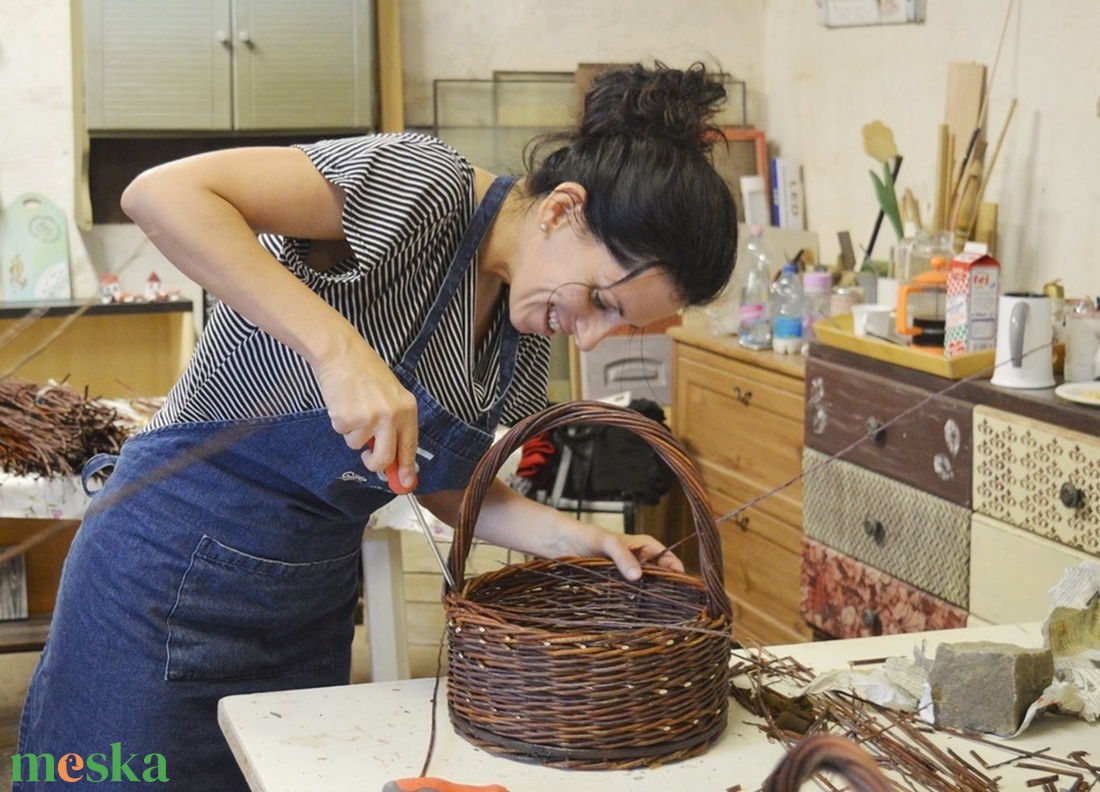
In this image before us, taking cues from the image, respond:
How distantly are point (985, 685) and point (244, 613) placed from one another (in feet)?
2.78

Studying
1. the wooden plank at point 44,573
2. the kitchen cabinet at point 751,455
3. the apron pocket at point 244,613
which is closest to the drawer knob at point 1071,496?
the kitchen cabinet at point 751,455

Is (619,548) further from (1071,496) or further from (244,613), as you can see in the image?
(1071,496)

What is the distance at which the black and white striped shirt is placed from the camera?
57.2 inches

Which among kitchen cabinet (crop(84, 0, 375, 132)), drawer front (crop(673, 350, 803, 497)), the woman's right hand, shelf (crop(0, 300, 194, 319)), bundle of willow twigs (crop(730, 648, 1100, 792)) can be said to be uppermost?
kitchen cabinet (crop(84, 0, 375, 132))

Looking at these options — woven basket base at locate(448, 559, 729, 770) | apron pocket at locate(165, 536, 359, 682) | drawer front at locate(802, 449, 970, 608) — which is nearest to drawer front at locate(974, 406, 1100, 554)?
drawer front at locate(802, 449, 970, 608)

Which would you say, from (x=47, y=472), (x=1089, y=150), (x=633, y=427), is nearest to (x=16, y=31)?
(x=47, y=472)

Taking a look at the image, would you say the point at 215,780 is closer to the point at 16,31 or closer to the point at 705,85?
the point at 705,85

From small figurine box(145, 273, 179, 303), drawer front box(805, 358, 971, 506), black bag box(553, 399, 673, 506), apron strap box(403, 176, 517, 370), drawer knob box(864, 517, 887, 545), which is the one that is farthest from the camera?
small figurine box(145, 273, 179, 303)

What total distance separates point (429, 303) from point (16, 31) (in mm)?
3324

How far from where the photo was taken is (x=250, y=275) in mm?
1386

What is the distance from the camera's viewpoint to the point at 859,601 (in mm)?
3168

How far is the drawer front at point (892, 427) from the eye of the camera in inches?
110

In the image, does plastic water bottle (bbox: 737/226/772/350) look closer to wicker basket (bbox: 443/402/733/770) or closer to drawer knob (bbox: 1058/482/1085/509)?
drawer knob (bbox: 1058/482/1085/509)

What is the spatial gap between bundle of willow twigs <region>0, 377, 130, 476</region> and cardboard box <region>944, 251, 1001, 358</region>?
5.85 feet
